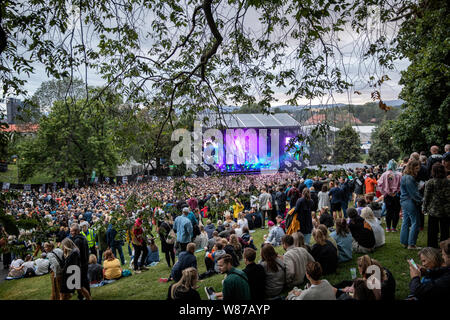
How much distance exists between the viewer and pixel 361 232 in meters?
5.61

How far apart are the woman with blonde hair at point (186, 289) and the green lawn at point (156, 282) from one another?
1.46 m

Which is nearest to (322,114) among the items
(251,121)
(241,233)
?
(241,233)

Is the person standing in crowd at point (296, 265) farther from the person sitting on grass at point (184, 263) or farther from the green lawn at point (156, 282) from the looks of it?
the person sitting on grass at point (184, 263)

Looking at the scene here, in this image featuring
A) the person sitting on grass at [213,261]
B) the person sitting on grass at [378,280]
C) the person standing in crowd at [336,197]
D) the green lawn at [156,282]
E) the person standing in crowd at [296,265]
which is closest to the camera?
the person sitting on grass at [378,280]

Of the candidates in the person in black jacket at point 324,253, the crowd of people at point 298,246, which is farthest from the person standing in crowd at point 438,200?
the person in black jacket at point 324,253

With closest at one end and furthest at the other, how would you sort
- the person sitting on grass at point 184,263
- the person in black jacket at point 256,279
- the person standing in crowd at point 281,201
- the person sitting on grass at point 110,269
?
1. the person in black jacket at point 256,279
2. the person sitting on grass at point 184,263
3. the person sitting on grass at point 110,269
4. the person standing in crowd at point 281,201

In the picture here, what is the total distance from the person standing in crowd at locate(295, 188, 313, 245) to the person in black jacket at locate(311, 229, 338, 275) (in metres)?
1.39

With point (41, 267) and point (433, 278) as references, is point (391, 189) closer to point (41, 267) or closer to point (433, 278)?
point (433, 278)

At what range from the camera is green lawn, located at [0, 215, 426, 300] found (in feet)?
15.9

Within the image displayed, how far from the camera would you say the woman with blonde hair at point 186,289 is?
388 cm

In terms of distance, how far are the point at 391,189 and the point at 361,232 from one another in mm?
1648

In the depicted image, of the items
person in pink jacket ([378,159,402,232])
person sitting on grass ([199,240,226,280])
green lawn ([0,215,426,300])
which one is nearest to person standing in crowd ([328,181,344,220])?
person in pink jacket ([378,159,402,232])

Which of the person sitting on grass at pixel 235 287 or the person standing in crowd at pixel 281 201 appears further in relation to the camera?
the person standing in crowd at pixel 281 201

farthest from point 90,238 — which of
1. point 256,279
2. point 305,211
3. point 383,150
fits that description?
point 383,150
